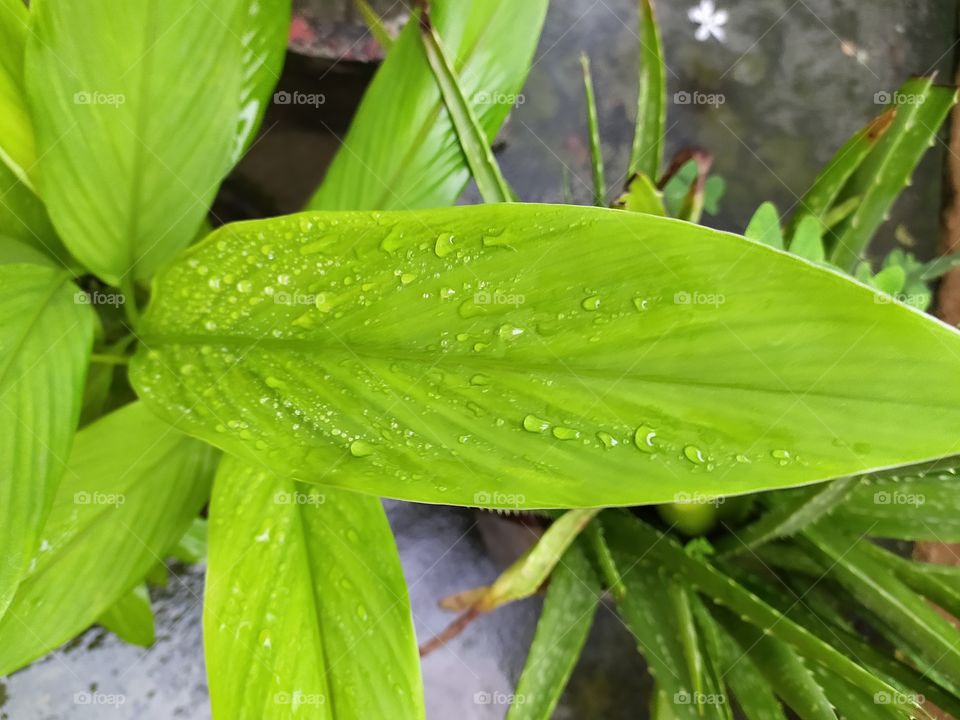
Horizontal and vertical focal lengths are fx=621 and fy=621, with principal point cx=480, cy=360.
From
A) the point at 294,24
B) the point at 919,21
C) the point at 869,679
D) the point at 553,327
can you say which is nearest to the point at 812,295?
the point at 553,327

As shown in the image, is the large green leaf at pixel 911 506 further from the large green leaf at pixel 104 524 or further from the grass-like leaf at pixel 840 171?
the large green leaf at pixel 104 524

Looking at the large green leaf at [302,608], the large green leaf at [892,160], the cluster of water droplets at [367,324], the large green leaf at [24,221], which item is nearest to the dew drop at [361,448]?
the cluster of water droplets at [367,324]

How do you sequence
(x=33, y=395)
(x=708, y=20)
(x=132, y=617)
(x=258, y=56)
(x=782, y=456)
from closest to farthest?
(x=782, y=456)
(x=33, y=395)
(x=258, y=56)
(x=132, y=617)
(x=708, y=20)

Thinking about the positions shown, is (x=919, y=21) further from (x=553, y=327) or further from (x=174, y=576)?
(x=174, y=576)

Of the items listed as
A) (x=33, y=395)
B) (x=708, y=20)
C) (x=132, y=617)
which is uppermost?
(x=708, y=20)

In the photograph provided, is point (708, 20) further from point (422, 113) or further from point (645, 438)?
point (645, 438)

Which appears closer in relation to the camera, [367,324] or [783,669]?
[367,324]

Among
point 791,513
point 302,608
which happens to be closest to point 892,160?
point 791,513
